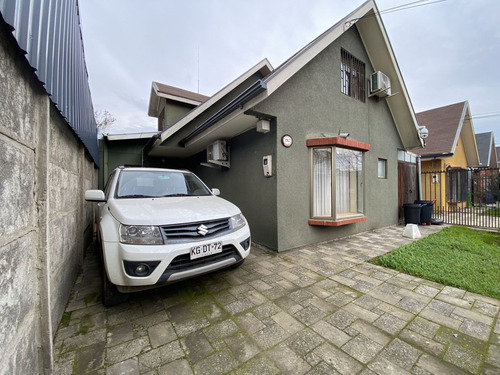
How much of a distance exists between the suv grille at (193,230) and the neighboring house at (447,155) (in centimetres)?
1024

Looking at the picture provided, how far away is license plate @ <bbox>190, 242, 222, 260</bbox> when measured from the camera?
223cm

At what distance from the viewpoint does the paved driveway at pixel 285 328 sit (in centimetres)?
161

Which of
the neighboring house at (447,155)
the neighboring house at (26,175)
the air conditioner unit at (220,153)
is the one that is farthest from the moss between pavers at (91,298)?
the neighboring house at (447,155)

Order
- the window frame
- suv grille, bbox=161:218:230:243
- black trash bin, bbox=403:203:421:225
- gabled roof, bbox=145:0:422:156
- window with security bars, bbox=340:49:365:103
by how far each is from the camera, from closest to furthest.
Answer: suv grille, bbox=161:218:230:243 → gabled roof, bbox=145:0:422:156 → the window frame → window with security bars, bbox=340:49:365:103 → black trash bin, bbox=403:203:421:225

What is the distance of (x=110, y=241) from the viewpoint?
2129 mm

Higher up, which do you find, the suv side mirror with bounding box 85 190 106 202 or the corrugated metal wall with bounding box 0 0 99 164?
the corrugated metal wall with bounding box 0 0 99 164

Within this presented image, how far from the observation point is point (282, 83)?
3.86 meters

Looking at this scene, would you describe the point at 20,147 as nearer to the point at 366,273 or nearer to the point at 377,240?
the point at 366,273

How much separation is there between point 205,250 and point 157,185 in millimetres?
1620

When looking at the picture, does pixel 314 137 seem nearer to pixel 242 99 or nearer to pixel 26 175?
pixel 242 99

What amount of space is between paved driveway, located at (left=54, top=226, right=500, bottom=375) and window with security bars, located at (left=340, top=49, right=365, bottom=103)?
16.8 feet

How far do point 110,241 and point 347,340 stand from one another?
2.50 metres

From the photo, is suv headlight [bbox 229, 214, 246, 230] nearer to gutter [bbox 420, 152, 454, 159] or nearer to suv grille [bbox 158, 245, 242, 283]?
suv grille [bbox 158, 245, 242, 283]

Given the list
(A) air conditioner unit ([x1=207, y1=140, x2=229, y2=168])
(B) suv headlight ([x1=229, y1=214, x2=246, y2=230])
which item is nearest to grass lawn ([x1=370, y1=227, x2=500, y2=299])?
(B) suv headlight ([x1=229, y1=214, x2=246, y2=230])
